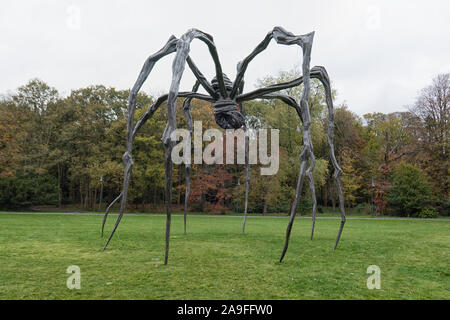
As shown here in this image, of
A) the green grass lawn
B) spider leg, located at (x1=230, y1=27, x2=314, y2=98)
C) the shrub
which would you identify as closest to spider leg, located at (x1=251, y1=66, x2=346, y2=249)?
spider leg, located at (x1=230, y1=27, x2=314, y2=98)

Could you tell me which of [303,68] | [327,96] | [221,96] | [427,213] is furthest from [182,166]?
[303,68]

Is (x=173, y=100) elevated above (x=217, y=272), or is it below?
above

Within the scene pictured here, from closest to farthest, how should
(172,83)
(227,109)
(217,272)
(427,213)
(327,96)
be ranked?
(172,83) < (217,272) < (327,96) < (227,109) < (427,213)

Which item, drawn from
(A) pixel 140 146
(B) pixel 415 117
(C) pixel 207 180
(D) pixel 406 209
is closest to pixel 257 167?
(C) pixel 207 180

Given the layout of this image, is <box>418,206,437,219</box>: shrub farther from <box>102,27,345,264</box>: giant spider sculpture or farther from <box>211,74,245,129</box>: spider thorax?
<box>211,74,245,129</box>: spider thorax

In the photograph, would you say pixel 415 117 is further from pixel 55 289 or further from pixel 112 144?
pixel 55 289

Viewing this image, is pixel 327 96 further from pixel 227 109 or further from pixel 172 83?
pixel 172 83

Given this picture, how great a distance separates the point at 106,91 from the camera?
3362cm

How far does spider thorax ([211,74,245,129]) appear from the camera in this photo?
19.0 ft

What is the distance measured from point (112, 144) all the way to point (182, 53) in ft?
93.7

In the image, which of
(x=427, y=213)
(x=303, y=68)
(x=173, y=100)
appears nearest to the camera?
(x=173, y=100)

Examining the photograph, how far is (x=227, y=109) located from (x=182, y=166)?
25.3 meters

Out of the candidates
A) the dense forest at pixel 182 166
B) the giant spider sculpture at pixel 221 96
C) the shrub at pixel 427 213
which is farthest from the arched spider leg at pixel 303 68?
the shrub at pixel 427 213

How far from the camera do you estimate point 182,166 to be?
101 feet
